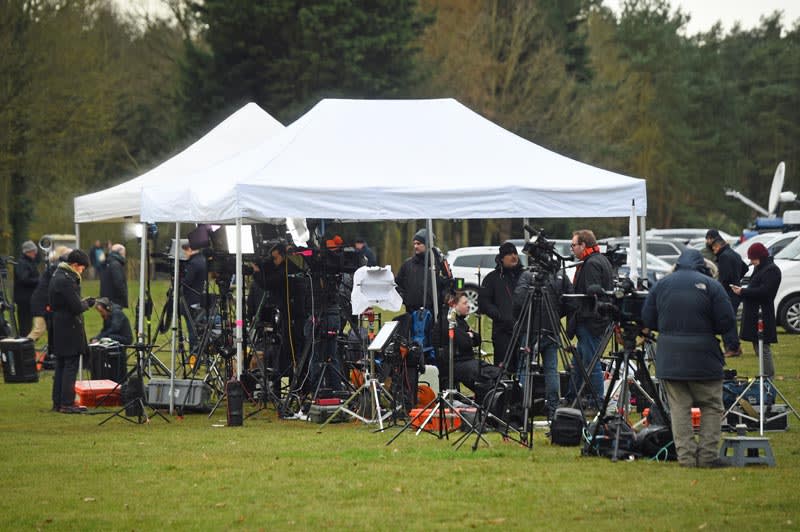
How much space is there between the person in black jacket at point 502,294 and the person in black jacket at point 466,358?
0.71ft

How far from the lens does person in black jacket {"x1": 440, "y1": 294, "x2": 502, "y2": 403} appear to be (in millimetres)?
14625

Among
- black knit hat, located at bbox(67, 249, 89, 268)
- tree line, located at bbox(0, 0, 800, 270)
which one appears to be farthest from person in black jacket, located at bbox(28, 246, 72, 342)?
tree line, located at bbox(0, 0, 800, 270)

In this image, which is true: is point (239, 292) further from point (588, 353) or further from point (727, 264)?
point (727, 264)

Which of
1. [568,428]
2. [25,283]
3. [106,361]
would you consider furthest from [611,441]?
[25,283]

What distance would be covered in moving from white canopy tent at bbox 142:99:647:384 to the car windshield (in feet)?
36.3

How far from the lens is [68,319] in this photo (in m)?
15.5

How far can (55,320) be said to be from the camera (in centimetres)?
1555

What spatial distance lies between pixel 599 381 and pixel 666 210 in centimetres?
6064

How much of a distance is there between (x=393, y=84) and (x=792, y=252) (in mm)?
24671

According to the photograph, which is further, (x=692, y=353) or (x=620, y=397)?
(x=620, y=397)

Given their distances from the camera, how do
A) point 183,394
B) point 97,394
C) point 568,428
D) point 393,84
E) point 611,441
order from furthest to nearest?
point 393,84, point 97,394, point 183,394, point 568,428, point 611,441

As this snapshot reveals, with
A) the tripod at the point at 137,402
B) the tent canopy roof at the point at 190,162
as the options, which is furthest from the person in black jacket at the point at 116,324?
the tripod at the point at 137,402

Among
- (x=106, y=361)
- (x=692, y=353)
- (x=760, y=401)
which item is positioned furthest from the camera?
(x=106, y=361)

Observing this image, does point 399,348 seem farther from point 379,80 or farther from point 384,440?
point 379,80
